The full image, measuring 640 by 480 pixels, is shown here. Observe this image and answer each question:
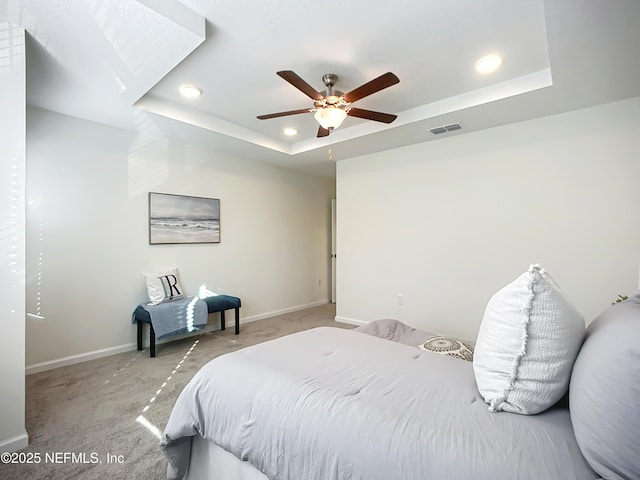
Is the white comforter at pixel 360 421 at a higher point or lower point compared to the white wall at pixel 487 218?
lower

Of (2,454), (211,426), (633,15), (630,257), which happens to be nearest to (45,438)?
(2,454)

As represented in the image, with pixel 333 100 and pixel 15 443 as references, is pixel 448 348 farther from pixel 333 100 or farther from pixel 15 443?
pixel 15 443

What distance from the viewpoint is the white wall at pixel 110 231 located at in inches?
121

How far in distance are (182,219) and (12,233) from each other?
2.26 meters

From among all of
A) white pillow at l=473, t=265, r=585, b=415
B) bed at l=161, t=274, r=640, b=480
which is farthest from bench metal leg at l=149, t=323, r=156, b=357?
white pillow at l=473, t=265, r=585, b=415

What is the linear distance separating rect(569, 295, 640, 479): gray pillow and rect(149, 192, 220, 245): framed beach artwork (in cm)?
404

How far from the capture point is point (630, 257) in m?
2.85

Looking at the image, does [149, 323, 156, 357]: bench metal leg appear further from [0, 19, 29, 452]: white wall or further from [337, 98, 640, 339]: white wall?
[337, 98, 640, 339]: white wall

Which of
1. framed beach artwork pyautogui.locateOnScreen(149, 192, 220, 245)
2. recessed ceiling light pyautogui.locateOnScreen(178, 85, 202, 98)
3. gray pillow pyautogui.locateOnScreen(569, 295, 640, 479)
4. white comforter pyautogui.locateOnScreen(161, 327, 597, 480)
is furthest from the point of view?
framed beach artwork pyautogui.locateOnScreen(149, 192, 220, 245)

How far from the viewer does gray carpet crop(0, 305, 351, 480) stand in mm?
1754

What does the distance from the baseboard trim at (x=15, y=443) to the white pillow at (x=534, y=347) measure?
8.50 feet

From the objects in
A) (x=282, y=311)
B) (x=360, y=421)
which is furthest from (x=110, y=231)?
(x=360, y=421)

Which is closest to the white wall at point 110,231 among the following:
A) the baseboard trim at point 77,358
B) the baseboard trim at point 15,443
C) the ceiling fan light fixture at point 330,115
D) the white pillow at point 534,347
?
the baseboard trim at point 77,358

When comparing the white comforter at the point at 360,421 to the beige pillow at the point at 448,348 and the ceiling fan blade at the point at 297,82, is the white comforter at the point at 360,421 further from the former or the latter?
the ceiling fan blade at the point at 297,82
